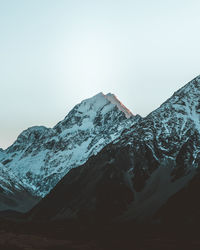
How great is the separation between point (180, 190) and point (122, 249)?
91.6m

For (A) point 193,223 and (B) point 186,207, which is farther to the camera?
(B) point 186,207

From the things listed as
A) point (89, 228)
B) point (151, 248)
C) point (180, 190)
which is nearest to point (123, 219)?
point (89, 228)

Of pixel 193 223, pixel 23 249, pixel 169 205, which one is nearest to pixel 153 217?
pixel 169 205

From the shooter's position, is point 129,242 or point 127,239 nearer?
point 129,242

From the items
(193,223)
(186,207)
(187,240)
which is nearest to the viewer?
(187,240)

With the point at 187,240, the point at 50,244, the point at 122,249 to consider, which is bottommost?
the point at 187,240

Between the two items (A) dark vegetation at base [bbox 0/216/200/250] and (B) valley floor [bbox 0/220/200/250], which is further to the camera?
(A) dark vegetation at base [bbox 0/216/200/250]

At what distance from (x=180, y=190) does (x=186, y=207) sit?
18.3 m

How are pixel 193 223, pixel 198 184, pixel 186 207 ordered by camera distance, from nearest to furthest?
pixel 193 223, pixel 186 207, pixel 198 184

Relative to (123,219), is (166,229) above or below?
below

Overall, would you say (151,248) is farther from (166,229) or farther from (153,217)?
(153,217)

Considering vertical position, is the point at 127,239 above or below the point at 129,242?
above

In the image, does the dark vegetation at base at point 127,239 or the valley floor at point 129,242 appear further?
the dark vegetation at base at point 127,239

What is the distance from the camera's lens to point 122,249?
112312mm
